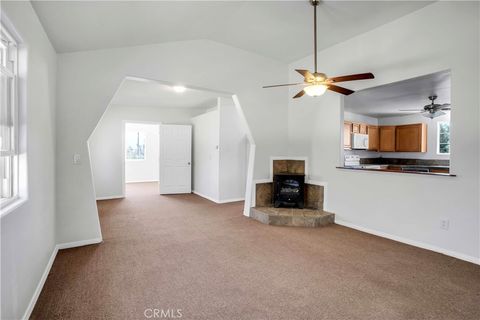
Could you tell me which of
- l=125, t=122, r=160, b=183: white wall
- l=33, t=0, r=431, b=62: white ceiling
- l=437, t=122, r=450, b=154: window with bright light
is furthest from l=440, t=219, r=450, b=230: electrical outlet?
l=125, t=122, r=160, b=183: white wall

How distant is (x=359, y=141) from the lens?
7023mm

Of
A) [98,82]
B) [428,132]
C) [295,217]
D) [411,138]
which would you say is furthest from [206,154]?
[428,132]

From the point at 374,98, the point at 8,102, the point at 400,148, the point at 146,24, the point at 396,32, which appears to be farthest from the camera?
the point at 400,148

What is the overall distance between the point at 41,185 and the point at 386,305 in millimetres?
3315

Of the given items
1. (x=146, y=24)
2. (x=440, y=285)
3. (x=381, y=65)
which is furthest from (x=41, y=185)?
(x=381, y=65)

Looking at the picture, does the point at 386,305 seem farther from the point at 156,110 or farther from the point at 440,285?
the point at 156,110

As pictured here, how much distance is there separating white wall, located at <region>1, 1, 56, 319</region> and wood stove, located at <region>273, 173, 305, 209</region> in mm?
3489

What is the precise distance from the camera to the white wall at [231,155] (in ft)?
20.4

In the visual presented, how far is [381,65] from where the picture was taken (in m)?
3.72

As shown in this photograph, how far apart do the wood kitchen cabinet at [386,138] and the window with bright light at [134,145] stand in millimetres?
8645

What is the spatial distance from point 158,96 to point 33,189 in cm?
437

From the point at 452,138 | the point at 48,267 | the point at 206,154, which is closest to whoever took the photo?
the point at 48,267

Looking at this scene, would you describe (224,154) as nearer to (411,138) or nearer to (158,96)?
(158,96)

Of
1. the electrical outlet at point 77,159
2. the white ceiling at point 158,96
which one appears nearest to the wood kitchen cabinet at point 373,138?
the white ceiling at point 158,96
